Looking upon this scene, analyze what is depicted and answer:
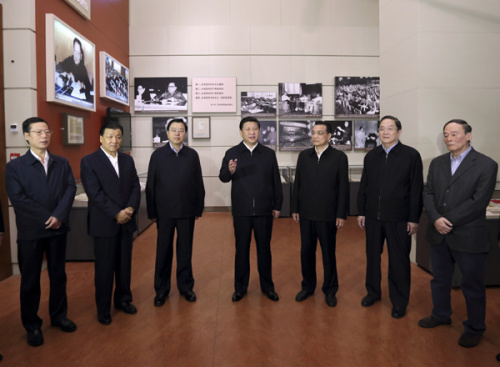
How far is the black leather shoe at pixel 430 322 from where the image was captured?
9.91 ft

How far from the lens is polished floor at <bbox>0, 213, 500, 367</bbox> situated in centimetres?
255

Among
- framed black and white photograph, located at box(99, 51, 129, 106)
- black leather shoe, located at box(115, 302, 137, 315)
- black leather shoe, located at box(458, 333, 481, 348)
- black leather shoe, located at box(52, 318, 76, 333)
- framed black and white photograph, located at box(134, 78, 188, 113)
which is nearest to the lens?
black leather shoe, located at box(458, 333, 481, 348)

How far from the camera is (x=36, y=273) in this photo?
286 cm

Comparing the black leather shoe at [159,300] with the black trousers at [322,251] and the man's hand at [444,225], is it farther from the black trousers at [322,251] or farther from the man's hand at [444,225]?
the man's hand at [444,225]

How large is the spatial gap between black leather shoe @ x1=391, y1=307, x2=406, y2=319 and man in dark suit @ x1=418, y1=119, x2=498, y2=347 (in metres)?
0.52

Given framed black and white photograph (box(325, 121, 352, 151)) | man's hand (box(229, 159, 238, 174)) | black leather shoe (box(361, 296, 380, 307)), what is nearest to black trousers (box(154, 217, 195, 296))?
man's hand (box(229, 159, 238, 174))

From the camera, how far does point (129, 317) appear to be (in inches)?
127

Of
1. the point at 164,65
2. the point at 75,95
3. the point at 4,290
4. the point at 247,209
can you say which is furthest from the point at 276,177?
the point at 164,65

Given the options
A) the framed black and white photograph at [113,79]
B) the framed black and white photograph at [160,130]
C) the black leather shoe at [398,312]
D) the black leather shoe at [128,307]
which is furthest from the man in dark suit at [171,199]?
the framed black and white photograph at [160,130]

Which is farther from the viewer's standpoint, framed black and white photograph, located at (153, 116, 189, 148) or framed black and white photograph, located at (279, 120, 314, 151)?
framed black and white photograph, located at (279, 120, 314, 151)

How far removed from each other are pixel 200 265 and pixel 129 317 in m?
1.58

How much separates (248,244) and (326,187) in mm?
928

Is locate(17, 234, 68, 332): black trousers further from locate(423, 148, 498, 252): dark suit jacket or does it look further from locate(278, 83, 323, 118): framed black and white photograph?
locate(278, 83, 323, 118): framed black and white photograph

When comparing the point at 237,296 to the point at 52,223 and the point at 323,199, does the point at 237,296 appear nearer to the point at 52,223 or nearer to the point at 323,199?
the point at 323,199
